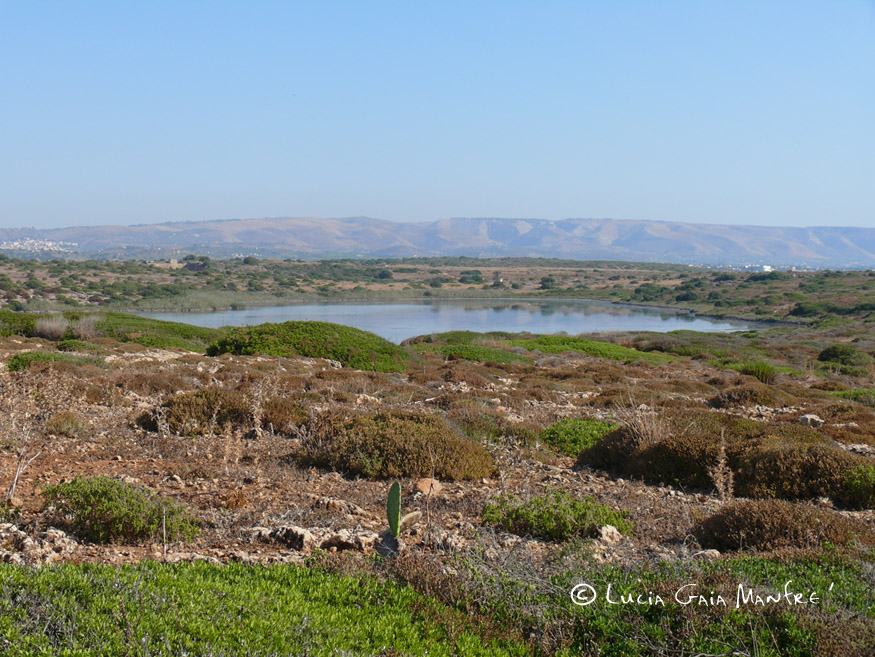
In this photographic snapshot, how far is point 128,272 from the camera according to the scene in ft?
259

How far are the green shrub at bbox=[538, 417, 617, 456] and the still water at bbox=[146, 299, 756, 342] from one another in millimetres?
24173

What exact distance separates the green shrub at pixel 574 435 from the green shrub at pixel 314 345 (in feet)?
31.8

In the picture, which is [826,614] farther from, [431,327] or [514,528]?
[431,327]

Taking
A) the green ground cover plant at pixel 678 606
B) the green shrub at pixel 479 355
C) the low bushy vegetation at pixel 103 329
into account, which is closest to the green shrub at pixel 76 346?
the low bushy vegetation at pixel 103 329

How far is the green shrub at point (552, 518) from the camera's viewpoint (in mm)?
5086

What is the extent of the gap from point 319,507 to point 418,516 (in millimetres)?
924

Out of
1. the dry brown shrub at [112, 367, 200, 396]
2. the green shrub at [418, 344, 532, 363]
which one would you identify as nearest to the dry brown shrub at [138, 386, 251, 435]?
the dry brown shrub at [112, 367, 200, 396]

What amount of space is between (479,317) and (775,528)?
1949 inches

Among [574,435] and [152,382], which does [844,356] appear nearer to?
[574,435]

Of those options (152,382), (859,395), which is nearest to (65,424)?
(152,382)

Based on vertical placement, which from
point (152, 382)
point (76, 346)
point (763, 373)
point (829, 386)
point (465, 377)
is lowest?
point (829, 386)

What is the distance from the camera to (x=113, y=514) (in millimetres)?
4477

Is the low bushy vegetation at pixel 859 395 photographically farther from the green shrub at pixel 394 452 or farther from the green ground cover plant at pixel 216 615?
the green ground cover plant at pixel 216 615

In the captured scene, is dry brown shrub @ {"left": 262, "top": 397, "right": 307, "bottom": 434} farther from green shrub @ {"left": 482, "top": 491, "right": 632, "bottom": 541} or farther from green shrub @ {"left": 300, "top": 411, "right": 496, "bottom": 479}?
green shrub @ {"left": 482, "top": 491, "right": 632, "bottom": 541}
